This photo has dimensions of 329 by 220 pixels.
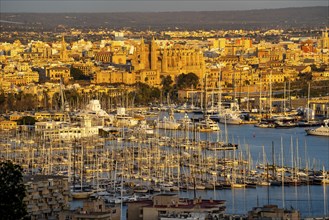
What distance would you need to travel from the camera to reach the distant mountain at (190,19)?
9138 cm

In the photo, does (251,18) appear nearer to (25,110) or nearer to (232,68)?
(232,68)

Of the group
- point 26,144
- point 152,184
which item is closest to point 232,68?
point 26,144

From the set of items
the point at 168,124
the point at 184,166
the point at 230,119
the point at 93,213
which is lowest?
the point at 93,213

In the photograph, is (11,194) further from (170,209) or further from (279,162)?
(279,162)

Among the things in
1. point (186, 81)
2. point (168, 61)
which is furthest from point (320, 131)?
point (168, 61)

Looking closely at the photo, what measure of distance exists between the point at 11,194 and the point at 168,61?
34.4 m

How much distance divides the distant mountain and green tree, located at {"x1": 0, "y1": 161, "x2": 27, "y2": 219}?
7554cm

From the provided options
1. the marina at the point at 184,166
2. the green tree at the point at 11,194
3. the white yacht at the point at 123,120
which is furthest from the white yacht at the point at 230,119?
the green tree at the point at 11,194

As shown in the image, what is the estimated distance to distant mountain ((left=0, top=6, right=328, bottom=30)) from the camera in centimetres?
9138

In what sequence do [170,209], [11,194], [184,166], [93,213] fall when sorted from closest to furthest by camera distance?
[11,194], [93,213], [170,209], [184,166]

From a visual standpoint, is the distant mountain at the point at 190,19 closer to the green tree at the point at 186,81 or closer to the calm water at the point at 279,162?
the green tree at the point at 186,81

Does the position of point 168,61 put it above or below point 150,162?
above

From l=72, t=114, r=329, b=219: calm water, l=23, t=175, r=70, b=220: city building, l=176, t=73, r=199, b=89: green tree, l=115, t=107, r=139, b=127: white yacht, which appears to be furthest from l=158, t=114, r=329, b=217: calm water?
l=176, t=73, r=199, b=89: green tree

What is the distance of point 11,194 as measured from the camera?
396 inches
